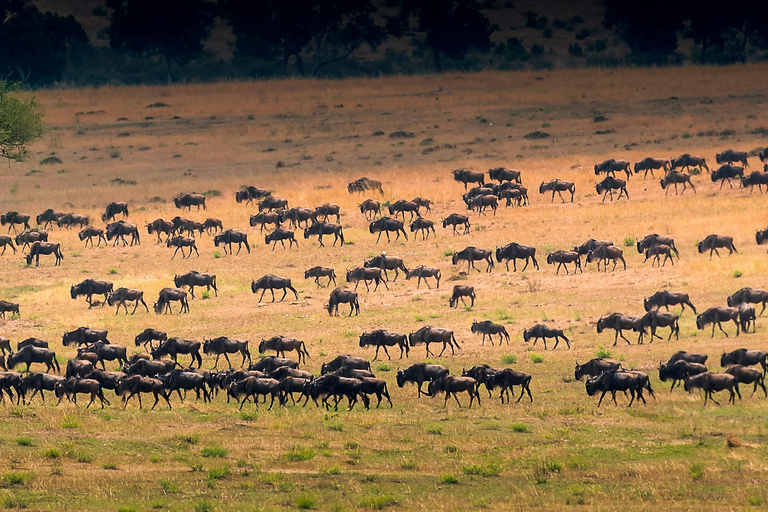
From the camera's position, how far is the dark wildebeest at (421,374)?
2889 cm

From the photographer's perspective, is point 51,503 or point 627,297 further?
point 627,297

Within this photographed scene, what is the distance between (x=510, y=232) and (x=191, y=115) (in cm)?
4589

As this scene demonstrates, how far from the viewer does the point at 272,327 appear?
3828 cm

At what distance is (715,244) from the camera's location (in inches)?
1737

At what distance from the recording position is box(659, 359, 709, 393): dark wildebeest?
Result: 27828 mm

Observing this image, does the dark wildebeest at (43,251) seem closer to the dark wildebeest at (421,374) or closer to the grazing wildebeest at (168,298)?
the grazing wildebeest at (168,298)

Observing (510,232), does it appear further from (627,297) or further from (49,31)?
(49,31)

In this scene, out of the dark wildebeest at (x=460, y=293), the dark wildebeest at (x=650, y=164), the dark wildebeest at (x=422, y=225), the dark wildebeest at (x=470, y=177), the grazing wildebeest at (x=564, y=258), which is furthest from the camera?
the dark wildebeest at (x=470, y=177)

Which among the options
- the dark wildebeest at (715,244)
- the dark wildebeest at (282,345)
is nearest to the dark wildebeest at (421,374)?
the dark wildebeest at (282,345)

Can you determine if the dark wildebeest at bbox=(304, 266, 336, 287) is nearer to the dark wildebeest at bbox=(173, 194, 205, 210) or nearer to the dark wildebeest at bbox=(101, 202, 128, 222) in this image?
the dark wildebeest at bbox=(173, 194, 205, 210)

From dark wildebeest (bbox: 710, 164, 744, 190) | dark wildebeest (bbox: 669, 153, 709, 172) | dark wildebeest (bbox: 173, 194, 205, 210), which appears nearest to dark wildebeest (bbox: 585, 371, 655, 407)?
dark wildebeest (bbox: 710, 164, 744, 190)

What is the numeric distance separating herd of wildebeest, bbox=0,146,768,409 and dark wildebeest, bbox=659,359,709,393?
0.03m

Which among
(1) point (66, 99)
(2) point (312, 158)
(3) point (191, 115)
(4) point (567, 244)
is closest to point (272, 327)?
(4) point (567, 244)

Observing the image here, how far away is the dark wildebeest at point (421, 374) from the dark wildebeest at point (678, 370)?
15.9 ft
